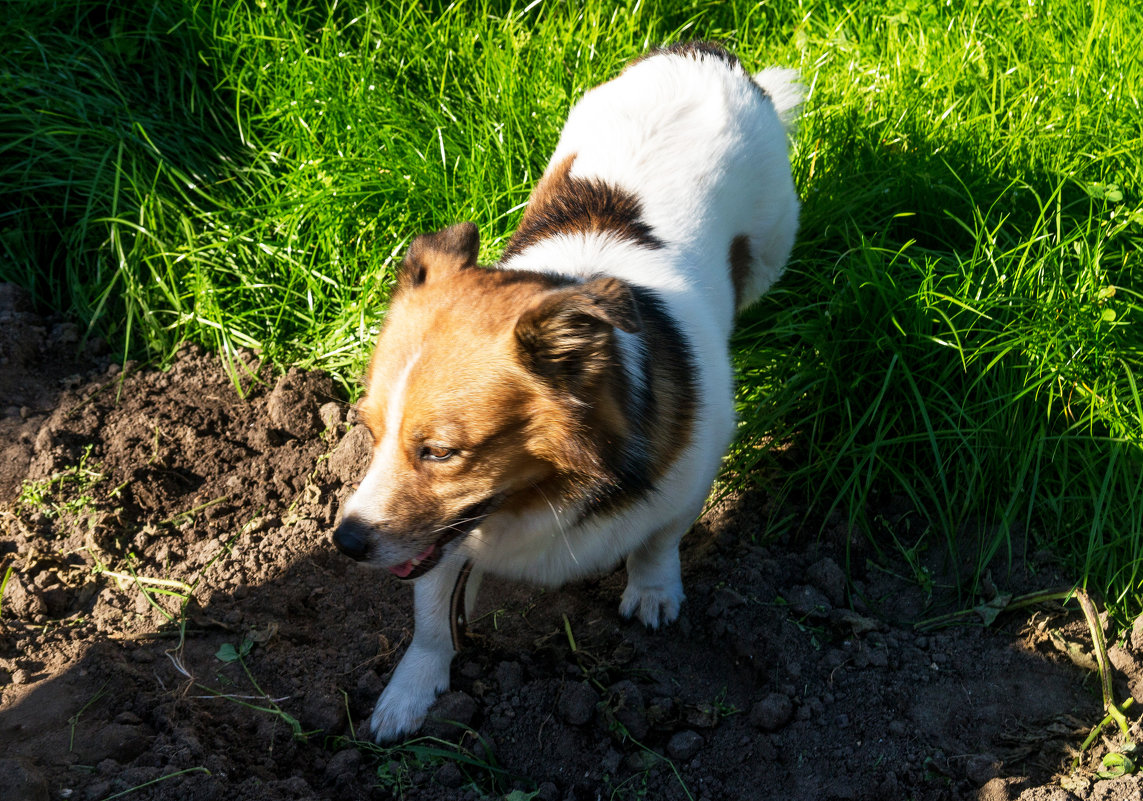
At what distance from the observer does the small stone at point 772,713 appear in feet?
8.95

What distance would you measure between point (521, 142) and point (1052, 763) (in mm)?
3073

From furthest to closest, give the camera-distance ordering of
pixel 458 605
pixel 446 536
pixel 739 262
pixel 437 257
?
1. pixel 739 262
2. pixel 458 605
3. pixel 437 257
4. pixel 446 536

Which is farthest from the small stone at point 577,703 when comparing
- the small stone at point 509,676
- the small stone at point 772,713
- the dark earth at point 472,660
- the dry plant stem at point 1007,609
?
the dry plant stem at point 1007,609

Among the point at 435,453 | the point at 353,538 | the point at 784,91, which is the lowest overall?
the point at 353,538

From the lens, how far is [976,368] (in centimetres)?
328

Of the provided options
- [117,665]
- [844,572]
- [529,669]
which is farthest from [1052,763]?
[117,665]

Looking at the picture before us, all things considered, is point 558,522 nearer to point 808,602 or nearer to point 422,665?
point 422,665

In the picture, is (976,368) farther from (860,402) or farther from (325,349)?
(325,349)

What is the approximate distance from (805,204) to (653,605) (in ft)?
6.55

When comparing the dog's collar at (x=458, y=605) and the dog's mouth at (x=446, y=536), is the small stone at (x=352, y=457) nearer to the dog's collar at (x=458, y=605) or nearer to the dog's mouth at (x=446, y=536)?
the dog's collar at (x=458, y=605)

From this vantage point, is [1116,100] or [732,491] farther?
[1116,100]

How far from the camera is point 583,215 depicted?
2.96 m

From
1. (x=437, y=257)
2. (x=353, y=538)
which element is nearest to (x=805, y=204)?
(x=437, y=257)

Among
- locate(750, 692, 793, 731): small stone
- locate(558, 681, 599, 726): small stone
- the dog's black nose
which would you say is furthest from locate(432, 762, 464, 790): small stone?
Result: locate(750, 692, 793, 731): small stone
